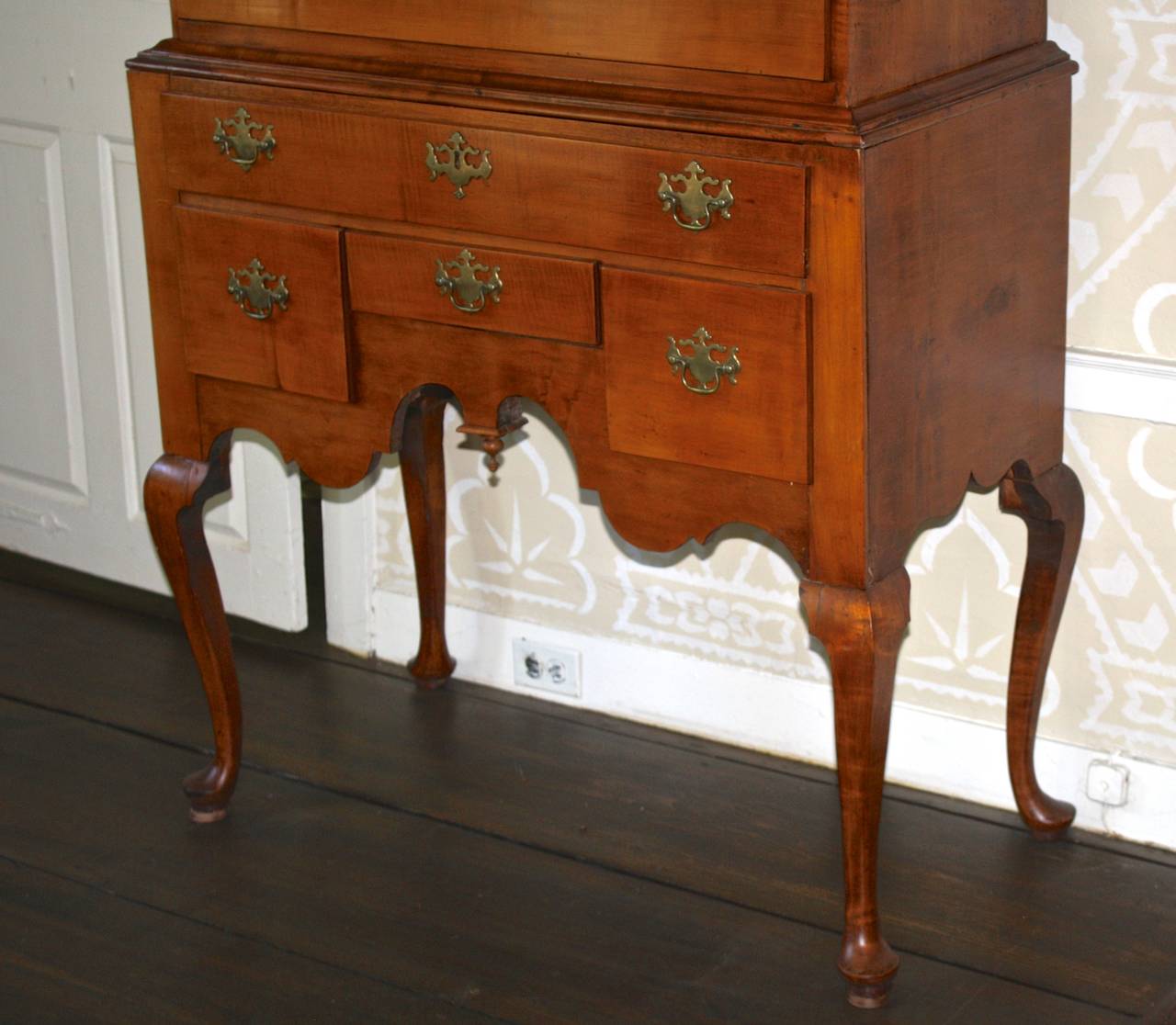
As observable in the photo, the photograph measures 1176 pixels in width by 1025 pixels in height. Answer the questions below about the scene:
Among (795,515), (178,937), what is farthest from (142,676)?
(795,515)

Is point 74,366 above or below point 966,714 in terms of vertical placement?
above

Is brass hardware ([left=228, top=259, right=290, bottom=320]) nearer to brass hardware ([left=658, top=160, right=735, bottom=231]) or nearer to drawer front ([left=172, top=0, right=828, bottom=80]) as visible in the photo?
drawer front ([left=172, top=0, right=828, bottom=80])

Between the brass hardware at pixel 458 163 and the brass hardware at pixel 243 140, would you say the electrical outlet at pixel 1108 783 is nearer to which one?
the brass hardware at pixel 458 163

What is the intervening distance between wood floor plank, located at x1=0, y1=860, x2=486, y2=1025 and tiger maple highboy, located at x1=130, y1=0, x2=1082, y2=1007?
21.0 inches

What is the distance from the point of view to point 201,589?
2355mm

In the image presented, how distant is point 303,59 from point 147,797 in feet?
3.60

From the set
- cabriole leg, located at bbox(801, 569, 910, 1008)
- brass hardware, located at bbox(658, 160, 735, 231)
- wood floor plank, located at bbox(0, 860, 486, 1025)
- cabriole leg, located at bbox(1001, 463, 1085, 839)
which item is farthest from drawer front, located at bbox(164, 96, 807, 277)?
wood floor plank, located at bbox(0, 860, 486, 1025)

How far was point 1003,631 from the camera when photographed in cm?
241

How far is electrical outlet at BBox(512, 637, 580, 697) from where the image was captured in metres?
2.79

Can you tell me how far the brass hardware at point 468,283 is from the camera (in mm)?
1980

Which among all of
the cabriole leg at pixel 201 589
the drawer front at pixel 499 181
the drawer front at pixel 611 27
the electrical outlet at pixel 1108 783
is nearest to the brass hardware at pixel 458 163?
the drawer front at pixel 499 181

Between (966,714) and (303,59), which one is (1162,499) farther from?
(303,59)

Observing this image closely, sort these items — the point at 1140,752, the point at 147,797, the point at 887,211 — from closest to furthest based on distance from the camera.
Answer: the point at 887,211, the point at 1140,752, the point at 147,797

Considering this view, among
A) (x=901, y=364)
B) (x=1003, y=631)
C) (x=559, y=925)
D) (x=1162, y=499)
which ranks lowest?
(x=559, y=925)
